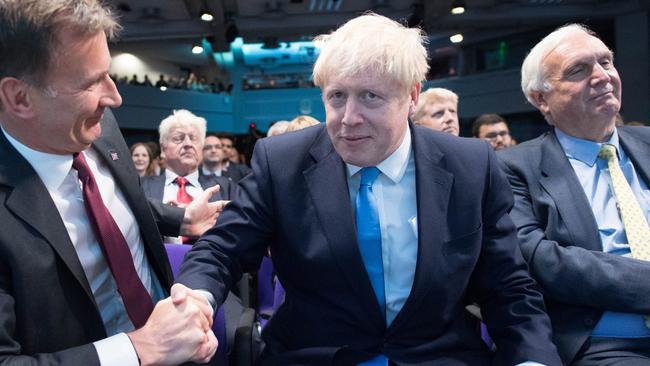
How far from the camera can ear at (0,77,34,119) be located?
49.1 inches

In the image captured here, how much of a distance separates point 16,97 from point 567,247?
1652 millimetres

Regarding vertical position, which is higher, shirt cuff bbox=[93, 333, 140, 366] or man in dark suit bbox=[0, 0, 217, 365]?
man in dark suit bbox=[0, 0, 217, 365]

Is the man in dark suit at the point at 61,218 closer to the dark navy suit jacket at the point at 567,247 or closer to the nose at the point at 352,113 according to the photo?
the nose at the point at 352,113

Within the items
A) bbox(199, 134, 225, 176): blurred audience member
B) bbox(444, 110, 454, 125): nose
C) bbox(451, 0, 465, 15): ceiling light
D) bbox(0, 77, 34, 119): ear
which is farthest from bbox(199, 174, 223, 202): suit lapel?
bbox(451, 0, 465, 15): ceiling light

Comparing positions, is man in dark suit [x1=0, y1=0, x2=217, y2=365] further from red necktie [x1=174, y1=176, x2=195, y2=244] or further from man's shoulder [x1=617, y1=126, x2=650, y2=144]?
red necktie [x1=174, y1=176, x2=195, y2=244]

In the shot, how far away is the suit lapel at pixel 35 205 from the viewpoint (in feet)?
4.07

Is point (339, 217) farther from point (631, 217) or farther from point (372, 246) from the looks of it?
point (631, 217)

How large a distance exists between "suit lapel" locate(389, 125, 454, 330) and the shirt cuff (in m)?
0.66

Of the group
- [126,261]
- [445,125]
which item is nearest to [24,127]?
[126,261]

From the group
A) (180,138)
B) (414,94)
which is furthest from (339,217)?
(180,138)

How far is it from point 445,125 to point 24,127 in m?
2.71

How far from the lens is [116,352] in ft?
3.98

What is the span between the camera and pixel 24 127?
1.30m

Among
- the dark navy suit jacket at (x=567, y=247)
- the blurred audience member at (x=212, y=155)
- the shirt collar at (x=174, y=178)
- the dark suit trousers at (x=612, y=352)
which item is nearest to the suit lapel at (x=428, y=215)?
the dark navy suit jacket at (x=567, y=247)
